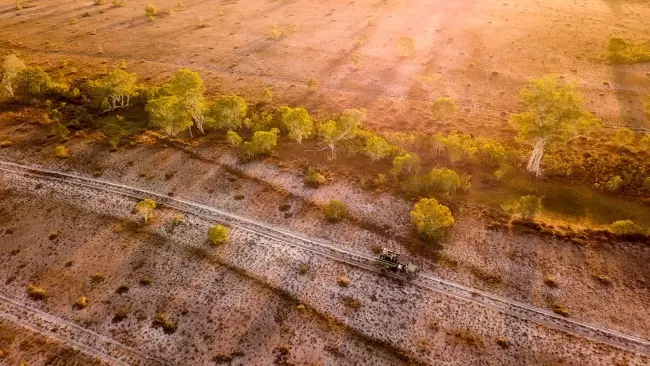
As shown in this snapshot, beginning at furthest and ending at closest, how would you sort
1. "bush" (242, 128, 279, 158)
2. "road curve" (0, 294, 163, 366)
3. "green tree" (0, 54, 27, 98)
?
"green tree" (0, 54, 27, 98), "bush" (242, 128, 279, 158), "road curve" (0, 294, 163, 366)

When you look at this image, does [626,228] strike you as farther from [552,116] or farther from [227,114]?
[227,114]

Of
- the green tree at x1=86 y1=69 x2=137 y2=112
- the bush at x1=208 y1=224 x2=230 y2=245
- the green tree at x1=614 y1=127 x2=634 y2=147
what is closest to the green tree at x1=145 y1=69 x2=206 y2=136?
the green tree at x1=86 y1=69 x2=137 y2=112

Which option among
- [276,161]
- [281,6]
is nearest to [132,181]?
[276,161]

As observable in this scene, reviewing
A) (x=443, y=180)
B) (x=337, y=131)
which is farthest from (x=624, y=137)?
(x=337, y=131)

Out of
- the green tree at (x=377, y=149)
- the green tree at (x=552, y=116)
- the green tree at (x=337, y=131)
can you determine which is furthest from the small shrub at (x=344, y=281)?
the green tree at (x=552, y=116)

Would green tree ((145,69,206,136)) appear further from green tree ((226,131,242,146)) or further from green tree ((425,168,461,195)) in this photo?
green tree ((425,168,461,195))

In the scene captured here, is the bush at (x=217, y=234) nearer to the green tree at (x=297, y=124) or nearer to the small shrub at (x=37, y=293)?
the small shrub at (x=37, y=293)
